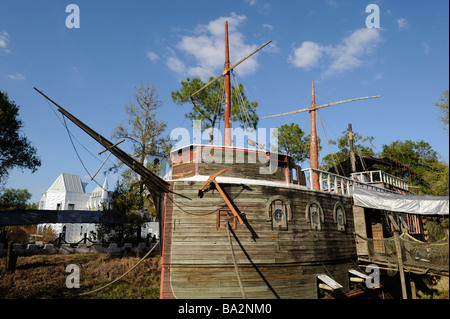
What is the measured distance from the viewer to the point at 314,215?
1326 centimetres

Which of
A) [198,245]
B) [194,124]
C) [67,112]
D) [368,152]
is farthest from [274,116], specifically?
[368,152]

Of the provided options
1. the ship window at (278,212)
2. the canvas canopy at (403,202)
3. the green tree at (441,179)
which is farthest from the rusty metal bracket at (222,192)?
the green tree at (441,179)

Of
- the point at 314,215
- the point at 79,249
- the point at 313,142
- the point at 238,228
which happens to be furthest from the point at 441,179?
the point at 79,249

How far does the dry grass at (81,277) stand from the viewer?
41.0 ft

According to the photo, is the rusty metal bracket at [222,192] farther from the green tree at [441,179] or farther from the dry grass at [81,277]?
A: the green tree at [441,179]

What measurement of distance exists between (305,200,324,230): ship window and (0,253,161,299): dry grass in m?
8.44

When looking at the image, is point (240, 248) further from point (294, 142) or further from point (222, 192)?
point (294, 142)

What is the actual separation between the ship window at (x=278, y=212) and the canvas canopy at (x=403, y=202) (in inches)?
234

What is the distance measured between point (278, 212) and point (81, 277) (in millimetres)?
10951

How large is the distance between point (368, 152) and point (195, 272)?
44.6 metres

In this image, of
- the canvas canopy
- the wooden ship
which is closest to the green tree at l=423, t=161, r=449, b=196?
the canvas canopy

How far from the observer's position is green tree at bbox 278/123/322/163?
37094mm

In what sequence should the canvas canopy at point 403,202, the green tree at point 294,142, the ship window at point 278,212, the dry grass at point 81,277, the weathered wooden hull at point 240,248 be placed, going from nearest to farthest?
1. the weathered wooden hull at point 240,248
2. the ship window at point 278,212
3. the canvas canopy at point 403,202
4. the dry grass at point 81,277
5. the green tree at point 294,142
